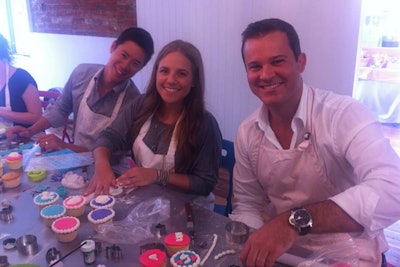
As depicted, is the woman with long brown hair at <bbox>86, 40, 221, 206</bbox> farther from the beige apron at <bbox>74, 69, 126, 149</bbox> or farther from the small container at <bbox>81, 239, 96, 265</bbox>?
the small container at <bbox>81, 239, 96, 265</bbox>

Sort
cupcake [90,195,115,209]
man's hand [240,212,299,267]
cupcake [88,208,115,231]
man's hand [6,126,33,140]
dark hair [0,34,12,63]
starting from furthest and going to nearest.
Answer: dark hair [0,34,12,63]
man's hand [6,126,33,140]
cupcake [90,195,115,209]
cupcake [88,208,115,231]
man's hand [240,212,299,267]

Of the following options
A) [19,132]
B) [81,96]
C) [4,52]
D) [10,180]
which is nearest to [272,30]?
[10,180]

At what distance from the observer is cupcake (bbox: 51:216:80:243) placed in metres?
1.09

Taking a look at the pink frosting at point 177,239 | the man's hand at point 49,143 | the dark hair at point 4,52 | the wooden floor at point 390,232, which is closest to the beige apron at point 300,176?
the pink frosting at point 177,239

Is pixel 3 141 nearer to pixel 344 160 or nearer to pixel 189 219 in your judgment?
pixel 189 219

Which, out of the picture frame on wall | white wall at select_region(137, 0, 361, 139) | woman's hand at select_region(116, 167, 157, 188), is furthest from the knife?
the picture frame on wall

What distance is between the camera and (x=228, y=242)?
1.11 m

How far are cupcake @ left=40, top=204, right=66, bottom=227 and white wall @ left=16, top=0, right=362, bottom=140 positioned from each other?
2205mm

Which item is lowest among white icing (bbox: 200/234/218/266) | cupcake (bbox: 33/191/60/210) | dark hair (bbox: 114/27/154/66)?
white icing (bbox: 200/234/218/266)

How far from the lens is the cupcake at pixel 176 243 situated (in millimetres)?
1030

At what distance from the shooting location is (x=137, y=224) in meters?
1.20

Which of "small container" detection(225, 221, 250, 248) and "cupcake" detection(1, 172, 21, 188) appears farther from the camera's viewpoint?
"cupcake" detection(1, 172, 21, 188)

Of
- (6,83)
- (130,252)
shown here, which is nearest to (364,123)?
(130,252)

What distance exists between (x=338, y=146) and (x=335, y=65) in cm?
165
